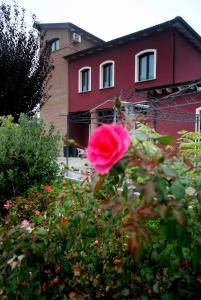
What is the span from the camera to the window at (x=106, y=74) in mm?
19828

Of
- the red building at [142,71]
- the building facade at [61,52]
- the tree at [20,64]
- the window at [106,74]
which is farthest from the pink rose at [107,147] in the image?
the building facade at [61,52]

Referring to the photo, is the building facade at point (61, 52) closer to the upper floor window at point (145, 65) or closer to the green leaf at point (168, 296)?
the upper floor window at point (145, 65)

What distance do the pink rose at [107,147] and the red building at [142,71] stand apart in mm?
12479

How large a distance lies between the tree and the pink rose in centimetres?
1144

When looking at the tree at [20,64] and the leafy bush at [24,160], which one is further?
the tree at [20,64]

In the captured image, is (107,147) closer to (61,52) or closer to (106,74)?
(106,74)

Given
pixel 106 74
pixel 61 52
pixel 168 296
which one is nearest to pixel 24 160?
pixel 168 296

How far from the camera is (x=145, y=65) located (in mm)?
18047

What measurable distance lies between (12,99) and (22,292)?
36.6ft

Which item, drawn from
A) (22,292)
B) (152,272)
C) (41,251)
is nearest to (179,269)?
(152,272)

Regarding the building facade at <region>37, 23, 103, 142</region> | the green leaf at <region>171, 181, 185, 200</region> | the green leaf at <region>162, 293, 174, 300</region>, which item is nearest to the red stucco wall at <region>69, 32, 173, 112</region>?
the building facade at <region>37, 23, 103, 142</region>

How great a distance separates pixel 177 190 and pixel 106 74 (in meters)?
19.7

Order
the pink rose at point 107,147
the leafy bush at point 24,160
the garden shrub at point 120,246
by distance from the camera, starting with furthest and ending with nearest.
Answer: the leafy bush at point 24,160, the garden shrub at point 120,246, the pink rose at point 107,147

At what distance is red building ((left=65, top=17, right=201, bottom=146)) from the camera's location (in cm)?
1473
